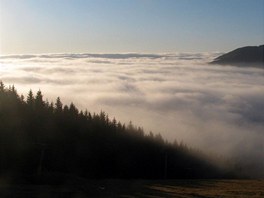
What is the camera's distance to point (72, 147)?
299ft

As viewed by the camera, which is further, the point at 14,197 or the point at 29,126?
the point at 29,126

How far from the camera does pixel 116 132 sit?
4277 inches

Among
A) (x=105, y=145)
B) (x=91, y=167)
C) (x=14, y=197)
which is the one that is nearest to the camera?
(x=14, y=197)

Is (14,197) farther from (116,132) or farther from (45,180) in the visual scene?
(116,132)

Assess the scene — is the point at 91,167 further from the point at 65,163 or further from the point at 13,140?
the point at 13,140

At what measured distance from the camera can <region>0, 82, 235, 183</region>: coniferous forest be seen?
7588cm

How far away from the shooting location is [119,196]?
49.8 m

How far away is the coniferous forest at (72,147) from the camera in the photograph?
2987 inches

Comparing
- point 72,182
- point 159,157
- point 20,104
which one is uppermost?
point 20,104

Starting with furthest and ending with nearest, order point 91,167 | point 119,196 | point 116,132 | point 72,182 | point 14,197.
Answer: point 116,132, point 91,167, point 72,182, point 119,196, point 14,197

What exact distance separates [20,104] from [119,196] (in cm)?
4198

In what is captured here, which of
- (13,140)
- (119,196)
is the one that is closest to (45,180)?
(119,196)

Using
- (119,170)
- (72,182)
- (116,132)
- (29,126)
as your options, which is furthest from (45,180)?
(116,132)

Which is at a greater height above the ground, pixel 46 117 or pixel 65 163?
pixel 46 117
